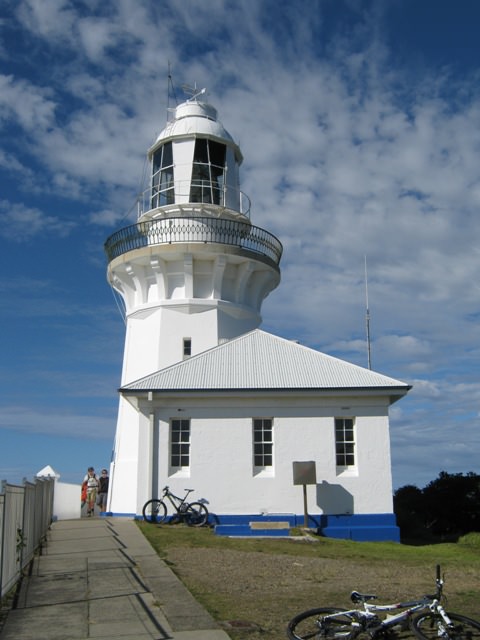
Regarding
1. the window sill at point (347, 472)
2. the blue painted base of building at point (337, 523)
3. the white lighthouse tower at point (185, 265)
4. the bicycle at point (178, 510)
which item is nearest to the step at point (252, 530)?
the blue painted base of building at point (337, 523)

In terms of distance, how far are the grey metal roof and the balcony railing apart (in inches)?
155

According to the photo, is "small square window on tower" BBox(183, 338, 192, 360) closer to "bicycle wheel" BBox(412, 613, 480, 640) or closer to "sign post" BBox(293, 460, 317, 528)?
"sign post" BBox(293, 460, 317, 528)

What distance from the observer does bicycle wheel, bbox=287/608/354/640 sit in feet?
21.7

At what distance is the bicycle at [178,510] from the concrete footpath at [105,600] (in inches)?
179

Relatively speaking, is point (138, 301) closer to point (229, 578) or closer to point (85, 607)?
point (229, 578)

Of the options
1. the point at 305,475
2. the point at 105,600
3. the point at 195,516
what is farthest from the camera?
the point at 195,516

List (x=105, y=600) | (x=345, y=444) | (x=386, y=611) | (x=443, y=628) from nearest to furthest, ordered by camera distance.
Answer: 1. (x=443, y=628)
2. (x=386, y=611)
3. (x=105, y=600)
4. (x=345, y=444)

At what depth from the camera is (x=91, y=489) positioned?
22000 millimetres

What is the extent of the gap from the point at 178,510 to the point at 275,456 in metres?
2.84

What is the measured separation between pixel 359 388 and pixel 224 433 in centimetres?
374

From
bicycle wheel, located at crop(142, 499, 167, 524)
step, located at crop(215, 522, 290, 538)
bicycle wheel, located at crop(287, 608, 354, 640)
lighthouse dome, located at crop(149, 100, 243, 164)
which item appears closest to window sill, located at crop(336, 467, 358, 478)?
step, located at crop(215, 522, 290, 538)

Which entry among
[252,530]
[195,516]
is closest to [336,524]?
[252,530]

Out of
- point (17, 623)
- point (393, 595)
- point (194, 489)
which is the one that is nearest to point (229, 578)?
point (393, 595)

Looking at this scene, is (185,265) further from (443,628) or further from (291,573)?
(443,628)
